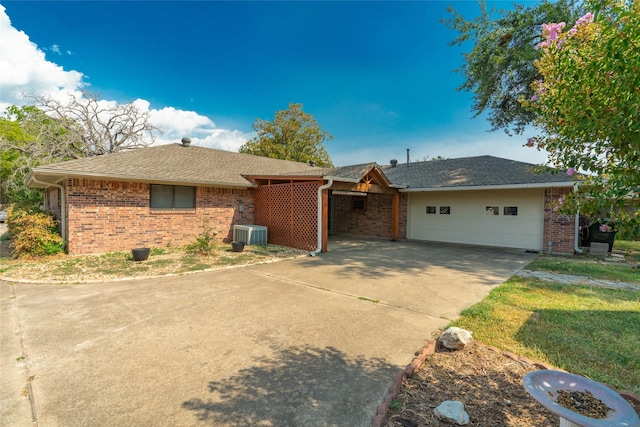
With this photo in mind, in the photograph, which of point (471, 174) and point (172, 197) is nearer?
point (172, 197)

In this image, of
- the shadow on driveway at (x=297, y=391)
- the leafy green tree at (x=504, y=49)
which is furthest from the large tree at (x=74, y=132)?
the shadow on driveway at (x=297, y=391)

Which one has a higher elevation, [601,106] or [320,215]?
[601,106]

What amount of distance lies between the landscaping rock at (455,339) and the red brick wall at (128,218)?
987cm

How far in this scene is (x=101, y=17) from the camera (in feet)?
36.0

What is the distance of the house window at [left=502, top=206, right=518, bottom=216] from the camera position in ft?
37.8

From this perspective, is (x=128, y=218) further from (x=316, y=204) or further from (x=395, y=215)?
(x=395, y=215)

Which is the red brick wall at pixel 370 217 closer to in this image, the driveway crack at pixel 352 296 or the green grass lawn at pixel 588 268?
the green grass lawn at pixel 588 268

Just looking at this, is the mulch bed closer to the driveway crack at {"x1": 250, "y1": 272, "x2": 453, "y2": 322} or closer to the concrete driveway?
the concrete driveway

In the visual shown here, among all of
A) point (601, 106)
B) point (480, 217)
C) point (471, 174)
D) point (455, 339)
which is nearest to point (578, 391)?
point (455, 339)

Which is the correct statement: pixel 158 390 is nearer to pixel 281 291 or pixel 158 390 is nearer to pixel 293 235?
pixel 281 291

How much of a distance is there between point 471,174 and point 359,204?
18.3 feet

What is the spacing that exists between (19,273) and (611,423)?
10.3 metres

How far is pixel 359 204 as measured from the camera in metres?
16.0

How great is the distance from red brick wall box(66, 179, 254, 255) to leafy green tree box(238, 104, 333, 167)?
68.1ft
